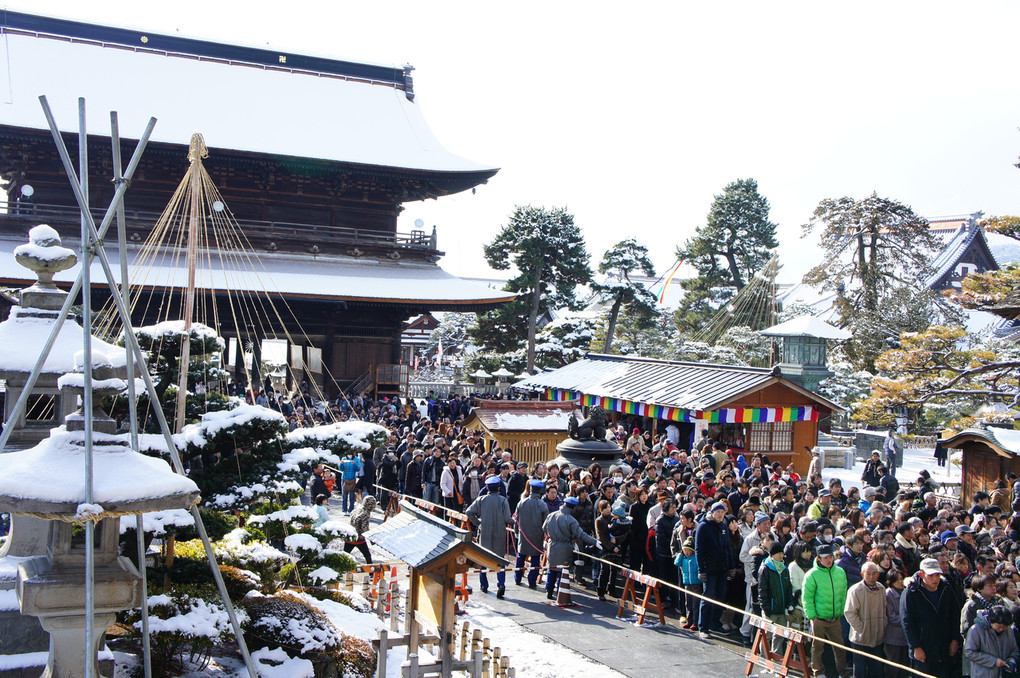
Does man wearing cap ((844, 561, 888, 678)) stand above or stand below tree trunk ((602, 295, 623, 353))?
below

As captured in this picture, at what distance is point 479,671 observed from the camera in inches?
259

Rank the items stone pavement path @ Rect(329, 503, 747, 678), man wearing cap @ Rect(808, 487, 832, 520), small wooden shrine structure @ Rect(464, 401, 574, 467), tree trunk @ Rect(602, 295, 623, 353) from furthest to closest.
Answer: tree trunk @ Rect(602, 295, 623, 353), small wooden shrine structure @ Rect(464, 401, 574, 467), man wearing cap @ Rect(808, 487, 832, 520), stone pavement path @ Rect(329, 503, 747, 678)

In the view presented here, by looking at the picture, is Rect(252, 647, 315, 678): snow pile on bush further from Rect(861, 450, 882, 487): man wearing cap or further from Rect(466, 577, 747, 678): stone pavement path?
Rect(861, 450, 882, 487): man wearing cap

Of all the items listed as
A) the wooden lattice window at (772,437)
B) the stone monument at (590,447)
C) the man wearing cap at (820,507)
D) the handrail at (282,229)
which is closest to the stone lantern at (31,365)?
the stone monument at (590,447)

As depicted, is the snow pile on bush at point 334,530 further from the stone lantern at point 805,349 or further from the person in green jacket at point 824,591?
the stone lantern at point 805,349

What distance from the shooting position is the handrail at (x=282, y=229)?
2456 cm

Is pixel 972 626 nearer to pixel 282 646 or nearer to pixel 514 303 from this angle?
pixel 282 646

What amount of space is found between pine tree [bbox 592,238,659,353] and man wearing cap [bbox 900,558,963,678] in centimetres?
2719

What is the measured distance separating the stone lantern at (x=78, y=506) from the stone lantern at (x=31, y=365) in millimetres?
749

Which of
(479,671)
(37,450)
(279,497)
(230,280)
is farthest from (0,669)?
(230,280)

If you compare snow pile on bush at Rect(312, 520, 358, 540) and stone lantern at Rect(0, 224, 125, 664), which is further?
snow pile on bush at Rect(312, 520, 358, 540)

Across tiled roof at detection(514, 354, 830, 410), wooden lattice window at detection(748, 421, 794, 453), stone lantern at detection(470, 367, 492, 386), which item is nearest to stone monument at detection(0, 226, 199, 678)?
tiled roof at detection(514, 354, 830, 410)

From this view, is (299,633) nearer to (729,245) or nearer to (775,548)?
(775,548)

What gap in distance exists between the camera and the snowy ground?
775 inches
